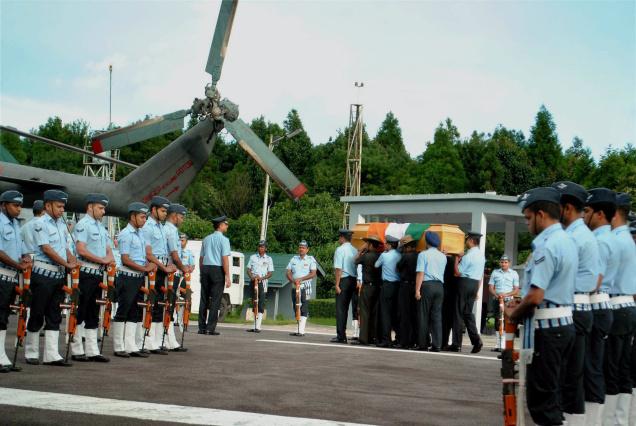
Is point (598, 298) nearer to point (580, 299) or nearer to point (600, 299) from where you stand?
point (600, 299)

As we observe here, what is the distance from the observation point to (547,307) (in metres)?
5.99

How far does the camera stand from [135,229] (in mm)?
12250

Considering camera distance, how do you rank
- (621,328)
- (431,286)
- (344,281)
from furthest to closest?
(344,281) < (431,286) < (621,328)

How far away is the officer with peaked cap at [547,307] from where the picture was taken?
5.84 meters

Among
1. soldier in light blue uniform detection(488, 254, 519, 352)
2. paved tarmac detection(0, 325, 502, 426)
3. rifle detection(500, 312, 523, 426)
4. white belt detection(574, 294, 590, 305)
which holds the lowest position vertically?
paved tarmac detection(0, 325, 502, 426)

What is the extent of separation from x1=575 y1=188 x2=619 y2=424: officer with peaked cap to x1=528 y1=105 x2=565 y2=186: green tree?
2005 inches

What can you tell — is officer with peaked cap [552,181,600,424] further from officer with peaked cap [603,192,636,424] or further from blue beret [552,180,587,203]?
officer with peaked cap [603,192,636,424]

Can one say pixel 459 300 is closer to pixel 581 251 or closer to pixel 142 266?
pixel 142 266

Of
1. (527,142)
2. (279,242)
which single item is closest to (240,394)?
(279,242)

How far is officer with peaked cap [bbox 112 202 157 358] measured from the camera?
12.0 m

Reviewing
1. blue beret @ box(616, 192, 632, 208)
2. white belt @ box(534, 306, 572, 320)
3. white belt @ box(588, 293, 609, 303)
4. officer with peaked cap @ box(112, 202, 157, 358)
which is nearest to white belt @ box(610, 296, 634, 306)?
white belt @ box(588, 293, 609, 303)

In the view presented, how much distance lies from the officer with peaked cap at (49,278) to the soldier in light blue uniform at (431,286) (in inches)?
266

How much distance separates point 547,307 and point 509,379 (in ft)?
1.84

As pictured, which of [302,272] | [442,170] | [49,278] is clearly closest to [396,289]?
[302,272]
